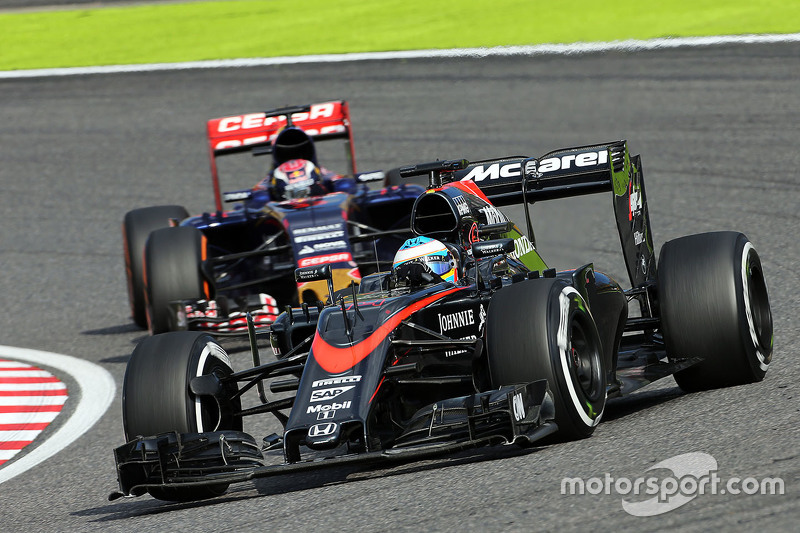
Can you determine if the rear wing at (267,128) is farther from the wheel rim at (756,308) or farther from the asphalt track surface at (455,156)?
the wheel rim at (756,308)

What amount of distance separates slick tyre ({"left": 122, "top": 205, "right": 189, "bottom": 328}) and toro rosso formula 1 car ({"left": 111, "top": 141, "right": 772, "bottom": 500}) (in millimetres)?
6304

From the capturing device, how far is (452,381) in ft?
24.5

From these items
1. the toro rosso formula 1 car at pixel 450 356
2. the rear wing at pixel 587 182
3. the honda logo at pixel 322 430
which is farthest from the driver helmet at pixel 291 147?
the honda logo at pixel 322 430

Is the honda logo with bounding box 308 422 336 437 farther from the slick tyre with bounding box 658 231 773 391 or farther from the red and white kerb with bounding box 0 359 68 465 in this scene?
the red and white kerb with bounding box 0 359 68 465

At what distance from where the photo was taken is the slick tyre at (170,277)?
42.6ft

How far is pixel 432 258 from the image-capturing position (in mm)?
8180

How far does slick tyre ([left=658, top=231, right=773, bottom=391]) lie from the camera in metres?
8.28

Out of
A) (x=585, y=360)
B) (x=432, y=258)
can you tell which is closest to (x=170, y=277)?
(x=432, y=258)

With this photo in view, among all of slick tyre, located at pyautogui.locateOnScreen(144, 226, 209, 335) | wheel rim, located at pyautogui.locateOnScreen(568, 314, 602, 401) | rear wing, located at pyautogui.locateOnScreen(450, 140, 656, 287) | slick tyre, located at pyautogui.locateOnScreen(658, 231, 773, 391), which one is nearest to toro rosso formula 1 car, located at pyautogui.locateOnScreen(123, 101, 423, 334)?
slick tyre, located at pyautogui.locateOnScreen(144, 226, 209, 335)

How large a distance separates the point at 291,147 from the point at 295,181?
553 mm

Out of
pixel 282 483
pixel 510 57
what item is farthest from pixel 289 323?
pixel 510 57

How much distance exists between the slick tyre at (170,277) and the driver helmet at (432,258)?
5.14 m

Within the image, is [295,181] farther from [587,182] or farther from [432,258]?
[432,258]

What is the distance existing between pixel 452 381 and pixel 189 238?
20.4 feet
